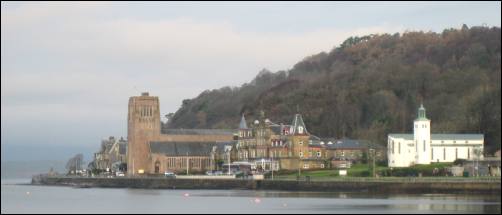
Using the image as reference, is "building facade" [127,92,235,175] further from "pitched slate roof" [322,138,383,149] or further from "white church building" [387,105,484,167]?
"white church building" [387,105,484,167]

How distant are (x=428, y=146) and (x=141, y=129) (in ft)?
170

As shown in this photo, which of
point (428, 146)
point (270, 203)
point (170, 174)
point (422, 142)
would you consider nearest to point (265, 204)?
point (270, 203)

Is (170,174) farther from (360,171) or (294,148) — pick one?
(360,171)

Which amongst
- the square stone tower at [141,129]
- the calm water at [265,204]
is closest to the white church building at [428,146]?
the calm water at [265,204]

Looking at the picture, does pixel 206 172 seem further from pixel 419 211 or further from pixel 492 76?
pixel 419 211

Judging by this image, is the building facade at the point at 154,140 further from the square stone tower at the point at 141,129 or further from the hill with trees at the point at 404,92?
the hill with trees at the point at 404,92

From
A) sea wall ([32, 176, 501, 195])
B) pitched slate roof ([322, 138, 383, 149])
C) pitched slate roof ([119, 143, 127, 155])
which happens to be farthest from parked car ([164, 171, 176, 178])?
pitched slate roof ([119, 143, 127, 155])

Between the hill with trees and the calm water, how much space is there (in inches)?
1072

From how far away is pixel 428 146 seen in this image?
4717 inches

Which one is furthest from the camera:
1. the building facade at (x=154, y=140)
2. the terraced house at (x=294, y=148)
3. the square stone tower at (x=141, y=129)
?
the square stone tower at (x=141, y=129)

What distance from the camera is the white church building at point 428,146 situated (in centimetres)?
11975

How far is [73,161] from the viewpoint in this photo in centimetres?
19038

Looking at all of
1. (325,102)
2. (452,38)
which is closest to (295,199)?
(325,102)

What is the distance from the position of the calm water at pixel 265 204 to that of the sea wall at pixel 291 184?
2.92 m
